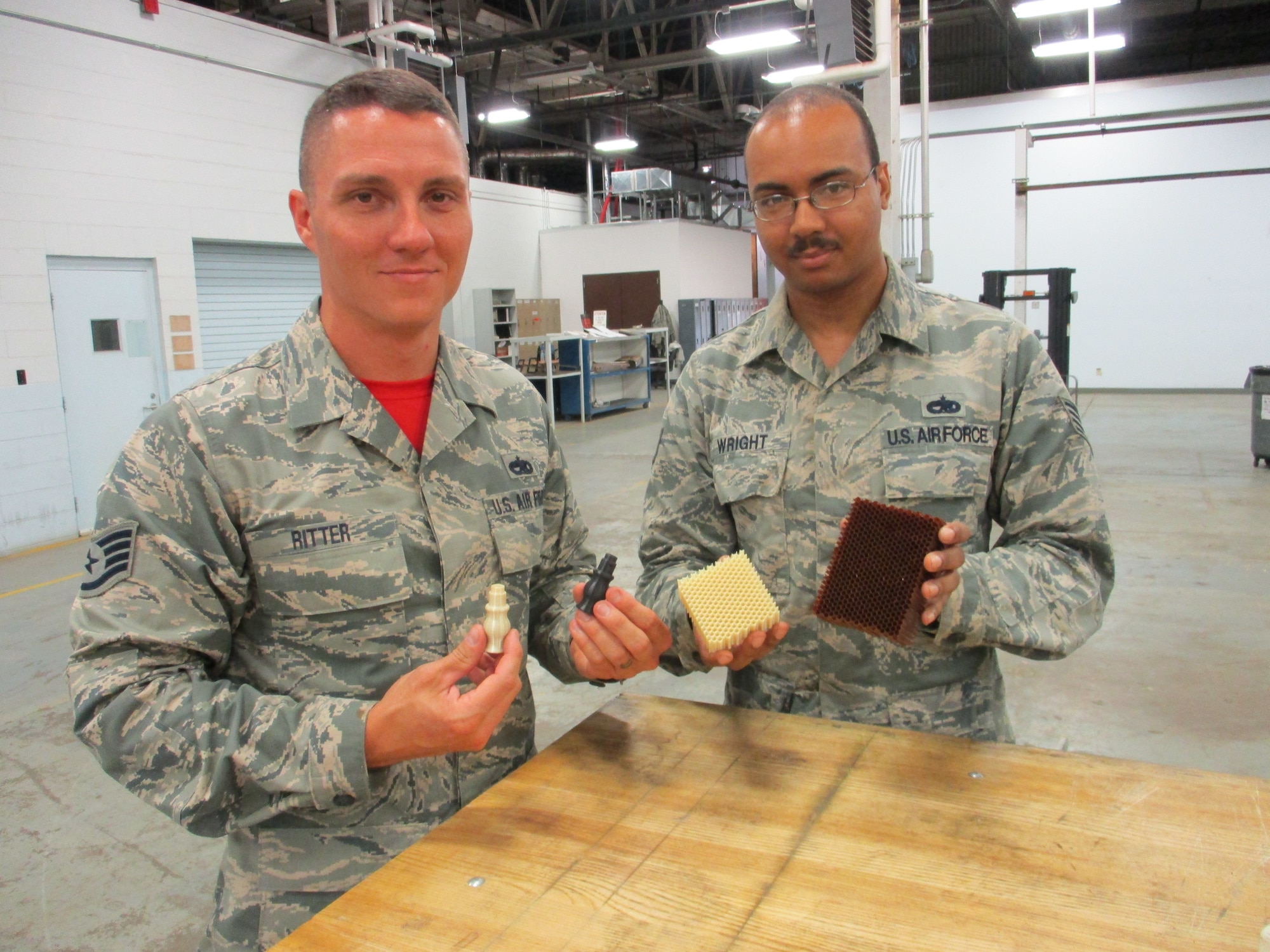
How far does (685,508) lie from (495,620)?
1.76 feet

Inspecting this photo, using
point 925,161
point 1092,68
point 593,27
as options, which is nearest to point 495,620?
point 925,161

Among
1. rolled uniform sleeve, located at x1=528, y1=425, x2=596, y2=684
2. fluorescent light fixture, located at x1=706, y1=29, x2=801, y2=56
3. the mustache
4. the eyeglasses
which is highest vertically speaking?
fluorescent light fixture, located at x1=706, y1=29, x2=801, y2=56

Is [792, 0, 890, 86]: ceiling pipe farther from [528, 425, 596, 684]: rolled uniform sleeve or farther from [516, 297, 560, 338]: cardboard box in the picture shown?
[516, 297, 560, 338]: cardboard box

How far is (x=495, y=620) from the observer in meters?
1.05

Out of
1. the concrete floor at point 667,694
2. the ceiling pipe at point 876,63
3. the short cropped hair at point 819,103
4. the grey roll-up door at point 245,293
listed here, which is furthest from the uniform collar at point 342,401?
the grey roll-up door at point 245,293

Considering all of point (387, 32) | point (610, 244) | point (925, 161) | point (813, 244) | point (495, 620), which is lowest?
point (495, 620)

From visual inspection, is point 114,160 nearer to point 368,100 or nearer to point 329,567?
point 368,100

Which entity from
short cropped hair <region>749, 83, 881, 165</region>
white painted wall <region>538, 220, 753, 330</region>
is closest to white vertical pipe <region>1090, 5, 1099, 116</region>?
white painted wall <region>538, 220, 753, 330</region>

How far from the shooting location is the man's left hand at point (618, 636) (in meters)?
1.20

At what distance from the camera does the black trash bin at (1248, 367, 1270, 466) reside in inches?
270

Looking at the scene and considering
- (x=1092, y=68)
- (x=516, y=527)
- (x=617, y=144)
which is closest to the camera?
(x=516, y=527)

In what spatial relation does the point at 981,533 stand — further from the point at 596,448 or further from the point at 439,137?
the point at 596,448

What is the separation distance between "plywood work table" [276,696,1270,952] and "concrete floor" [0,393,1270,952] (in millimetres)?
1709

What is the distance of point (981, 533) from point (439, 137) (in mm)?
1003
